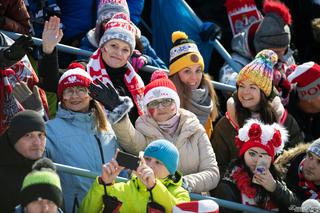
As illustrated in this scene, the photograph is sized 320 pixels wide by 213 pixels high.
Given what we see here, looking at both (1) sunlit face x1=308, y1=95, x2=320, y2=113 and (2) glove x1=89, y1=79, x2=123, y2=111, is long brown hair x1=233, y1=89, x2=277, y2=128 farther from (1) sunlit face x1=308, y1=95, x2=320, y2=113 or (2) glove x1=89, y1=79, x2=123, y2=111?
(2) glove x1=89, y1=79, x2=123, y2=111

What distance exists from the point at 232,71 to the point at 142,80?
1.36 m

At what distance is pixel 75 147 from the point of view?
812cm

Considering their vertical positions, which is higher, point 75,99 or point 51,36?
point 51,36

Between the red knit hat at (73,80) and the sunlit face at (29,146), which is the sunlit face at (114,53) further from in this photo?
the sunlit face at (29,146)

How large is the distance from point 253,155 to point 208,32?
9.25ft

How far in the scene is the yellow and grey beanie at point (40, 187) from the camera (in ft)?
22.7

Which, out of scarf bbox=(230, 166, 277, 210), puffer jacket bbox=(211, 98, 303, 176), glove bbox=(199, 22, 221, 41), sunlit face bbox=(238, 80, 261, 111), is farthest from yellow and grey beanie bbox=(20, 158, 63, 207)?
glove bbox=(199, 22, 221, 41)

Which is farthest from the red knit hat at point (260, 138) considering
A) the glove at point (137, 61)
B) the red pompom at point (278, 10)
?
the red pompom at point (278, 10)

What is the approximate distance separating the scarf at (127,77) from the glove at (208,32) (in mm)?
2066

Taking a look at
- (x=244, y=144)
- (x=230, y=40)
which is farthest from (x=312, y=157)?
(x=230, y=40)

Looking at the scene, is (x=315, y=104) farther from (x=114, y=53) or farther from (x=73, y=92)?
(x=73, y=92)

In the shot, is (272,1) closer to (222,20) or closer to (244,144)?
(222,20)

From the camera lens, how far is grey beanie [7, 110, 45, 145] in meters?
7.48

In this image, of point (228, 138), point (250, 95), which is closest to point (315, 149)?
point (228, 138)
